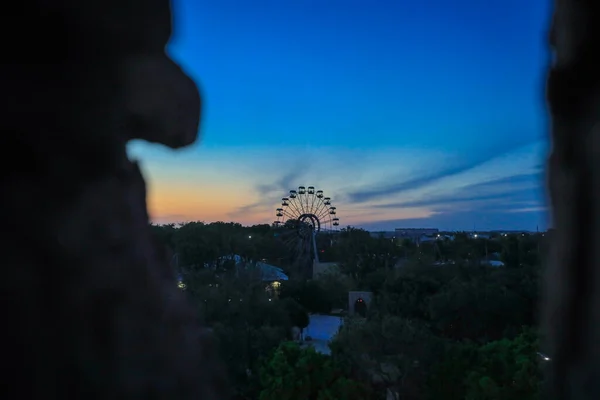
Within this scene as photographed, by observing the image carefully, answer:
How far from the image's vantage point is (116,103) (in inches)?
45.6

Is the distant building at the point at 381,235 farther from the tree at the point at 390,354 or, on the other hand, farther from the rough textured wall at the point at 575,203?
the rough textured wall at the point at 575,203

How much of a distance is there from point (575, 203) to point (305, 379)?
8034 millimetres

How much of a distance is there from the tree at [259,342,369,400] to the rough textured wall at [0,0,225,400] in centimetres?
769

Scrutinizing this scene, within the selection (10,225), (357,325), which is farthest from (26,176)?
(357,325)

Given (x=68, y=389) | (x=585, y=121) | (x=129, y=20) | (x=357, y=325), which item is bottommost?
(x=357, y=325)

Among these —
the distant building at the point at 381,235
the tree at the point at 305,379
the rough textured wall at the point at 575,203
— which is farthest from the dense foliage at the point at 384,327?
the distant building at the point at 381,235

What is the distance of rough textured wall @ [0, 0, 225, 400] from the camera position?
1078mm

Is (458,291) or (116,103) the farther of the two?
(458,291)

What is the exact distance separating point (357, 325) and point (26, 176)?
10.1 m

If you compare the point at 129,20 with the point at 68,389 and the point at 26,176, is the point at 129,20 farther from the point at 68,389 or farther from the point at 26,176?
the point at 68,389

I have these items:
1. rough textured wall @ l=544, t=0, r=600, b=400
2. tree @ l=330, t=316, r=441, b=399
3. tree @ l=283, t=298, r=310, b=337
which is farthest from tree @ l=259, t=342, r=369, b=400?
tree @ l=283, t=298, r=310, b=337

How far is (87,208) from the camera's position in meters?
1.10

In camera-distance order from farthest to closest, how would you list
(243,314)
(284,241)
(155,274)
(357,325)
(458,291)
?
(284,241) < (458,291) < (243,314) < (357,325) < (155,274)

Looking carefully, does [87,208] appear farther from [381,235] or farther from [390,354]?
[381,235]
